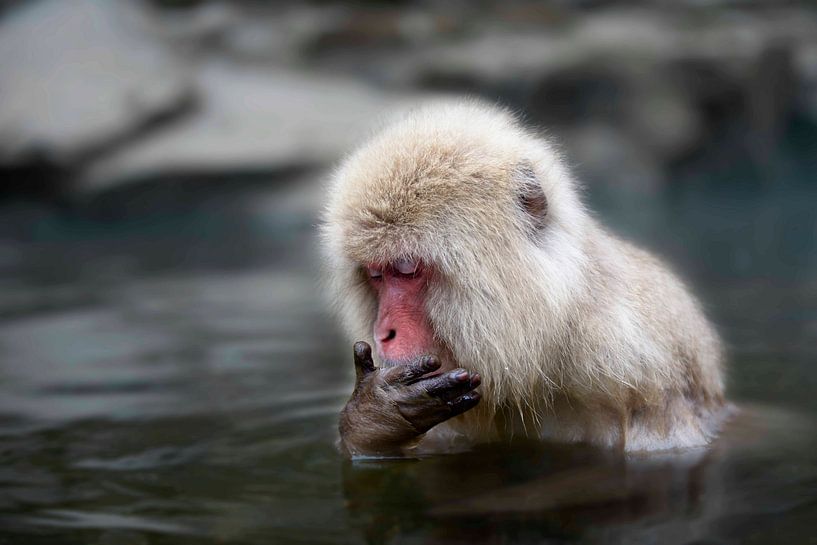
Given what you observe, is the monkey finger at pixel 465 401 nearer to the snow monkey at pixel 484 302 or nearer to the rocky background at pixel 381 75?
the snow monkey at pixel 484 302

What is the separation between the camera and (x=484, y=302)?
388 centimetres

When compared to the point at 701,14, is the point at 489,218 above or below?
below

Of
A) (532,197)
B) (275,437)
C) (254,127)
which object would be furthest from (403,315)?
(254,127)

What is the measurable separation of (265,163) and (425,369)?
394 inches

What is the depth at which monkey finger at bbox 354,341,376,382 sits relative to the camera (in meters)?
3.98

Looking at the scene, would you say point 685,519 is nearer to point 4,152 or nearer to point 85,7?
point 4,152

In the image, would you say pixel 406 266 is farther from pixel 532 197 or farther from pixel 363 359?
pixel 532 197

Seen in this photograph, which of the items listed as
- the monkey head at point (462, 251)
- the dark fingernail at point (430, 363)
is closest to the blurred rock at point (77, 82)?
the monkey head at point (462, 251)

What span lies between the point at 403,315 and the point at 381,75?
431 inches

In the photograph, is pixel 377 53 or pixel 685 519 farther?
pixel 377 53

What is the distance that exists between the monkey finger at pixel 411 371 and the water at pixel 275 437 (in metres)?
0.42

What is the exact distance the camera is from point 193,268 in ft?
35.1

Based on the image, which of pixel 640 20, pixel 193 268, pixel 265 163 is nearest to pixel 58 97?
pixel 265 163

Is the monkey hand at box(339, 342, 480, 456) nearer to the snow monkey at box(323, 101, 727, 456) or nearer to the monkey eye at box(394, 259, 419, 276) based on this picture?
the snow monkey at box(323, 101, 727, 456)
